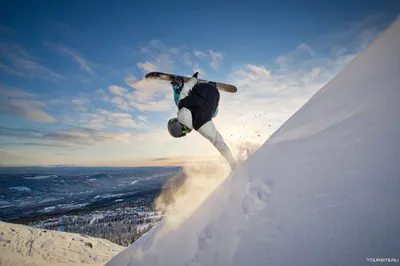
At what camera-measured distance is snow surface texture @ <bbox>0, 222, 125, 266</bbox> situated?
57.2 feet

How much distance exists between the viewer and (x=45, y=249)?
21859 millimetres

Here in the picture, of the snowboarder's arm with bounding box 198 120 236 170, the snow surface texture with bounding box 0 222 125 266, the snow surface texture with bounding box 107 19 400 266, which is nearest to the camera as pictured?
the snow surface texture with bounding box 107 19 400 266

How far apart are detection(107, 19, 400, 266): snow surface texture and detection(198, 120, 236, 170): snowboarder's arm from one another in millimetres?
1331

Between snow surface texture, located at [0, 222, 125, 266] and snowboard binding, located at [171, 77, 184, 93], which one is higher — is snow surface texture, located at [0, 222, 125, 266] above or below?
below

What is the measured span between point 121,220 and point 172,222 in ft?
351

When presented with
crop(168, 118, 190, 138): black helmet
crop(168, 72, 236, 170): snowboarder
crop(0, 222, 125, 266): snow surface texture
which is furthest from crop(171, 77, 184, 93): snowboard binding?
crop(0, 222, 125, 266): snow surface texture

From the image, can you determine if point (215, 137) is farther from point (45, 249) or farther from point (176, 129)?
point (45, 249)

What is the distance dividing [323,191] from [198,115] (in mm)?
3287

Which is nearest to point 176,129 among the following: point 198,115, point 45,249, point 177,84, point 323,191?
point 198,115

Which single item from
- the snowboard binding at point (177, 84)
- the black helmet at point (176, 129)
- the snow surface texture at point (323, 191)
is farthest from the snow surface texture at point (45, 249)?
the snow surface texture at point (323, 191)

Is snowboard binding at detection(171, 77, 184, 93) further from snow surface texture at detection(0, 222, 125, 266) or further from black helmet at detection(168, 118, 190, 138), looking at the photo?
snow surface texture at detection(0, 222, 125, 266)

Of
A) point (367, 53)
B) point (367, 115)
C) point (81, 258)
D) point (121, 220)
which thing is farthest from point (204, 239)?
point (121, 220)

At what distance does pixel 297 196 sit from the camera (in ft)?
6.79

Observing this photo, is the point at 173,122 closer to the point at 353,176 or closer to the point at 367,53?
the point at 353,176
